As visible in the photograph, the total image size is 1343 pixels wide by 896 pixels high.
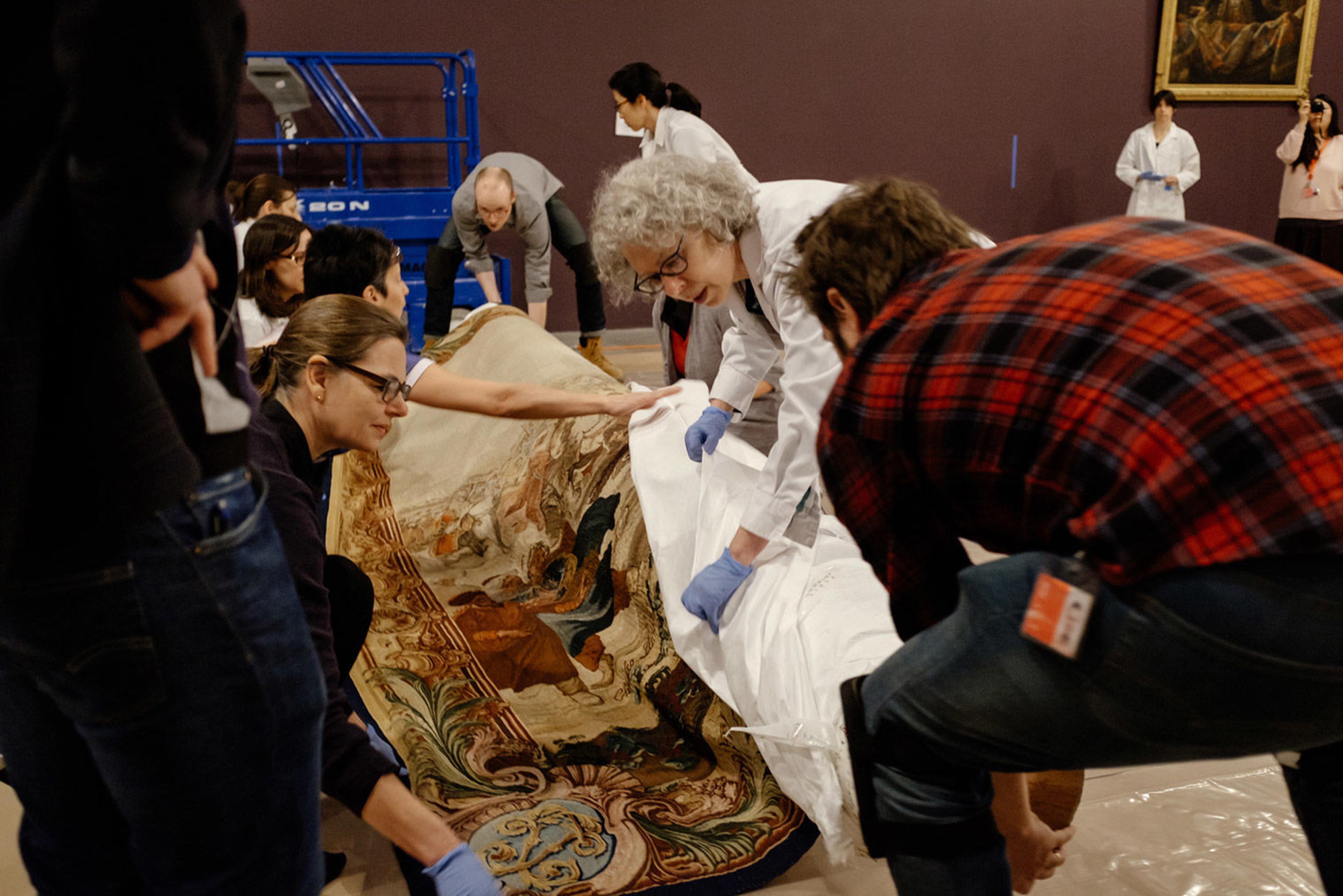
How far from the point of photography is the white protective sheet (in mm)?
1657

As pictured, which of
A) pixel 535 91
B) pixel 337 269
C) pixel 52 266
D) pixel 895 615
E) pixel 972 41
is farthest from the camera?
pixel 972 41

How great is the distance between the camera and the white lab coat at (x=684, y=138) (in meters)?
4.83

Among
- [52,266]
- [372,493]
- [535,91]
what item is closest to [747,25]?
[535,91]

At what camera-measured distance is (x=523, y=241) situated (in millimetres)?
5891

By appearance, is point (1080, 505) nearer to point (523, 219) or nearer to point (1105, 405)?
point (1105, 405)

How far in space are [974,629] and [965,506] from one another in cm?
13

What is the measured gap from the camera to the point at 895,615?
1186mm

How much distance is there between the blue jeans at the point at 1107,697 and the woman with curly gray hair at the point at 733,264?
2.36 ft

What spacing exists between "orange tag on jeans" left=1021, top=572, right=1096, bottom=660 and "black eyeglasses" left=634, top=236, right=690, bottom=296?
47.7 inches

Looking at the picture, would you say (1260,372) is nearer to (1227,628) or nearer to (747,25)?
(1227,628)

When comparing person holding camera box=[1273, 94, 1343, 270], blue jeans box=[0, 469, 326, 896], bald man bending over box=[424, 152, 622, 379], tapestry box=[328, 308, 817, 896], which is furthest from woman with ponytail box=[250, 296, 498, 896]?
person holding camera box=[1273, 94, 1343, 270]

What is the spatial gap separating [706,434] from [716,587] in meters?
0.50

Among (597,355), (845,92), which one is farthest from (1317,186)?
(597,355)

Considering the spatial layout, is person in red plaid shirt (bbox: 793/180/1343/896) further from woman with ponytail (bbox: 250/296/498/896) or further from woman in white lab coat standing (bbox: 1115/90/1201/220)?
woman in white lab coat standing (bbox: 1115/90/1201/220)
